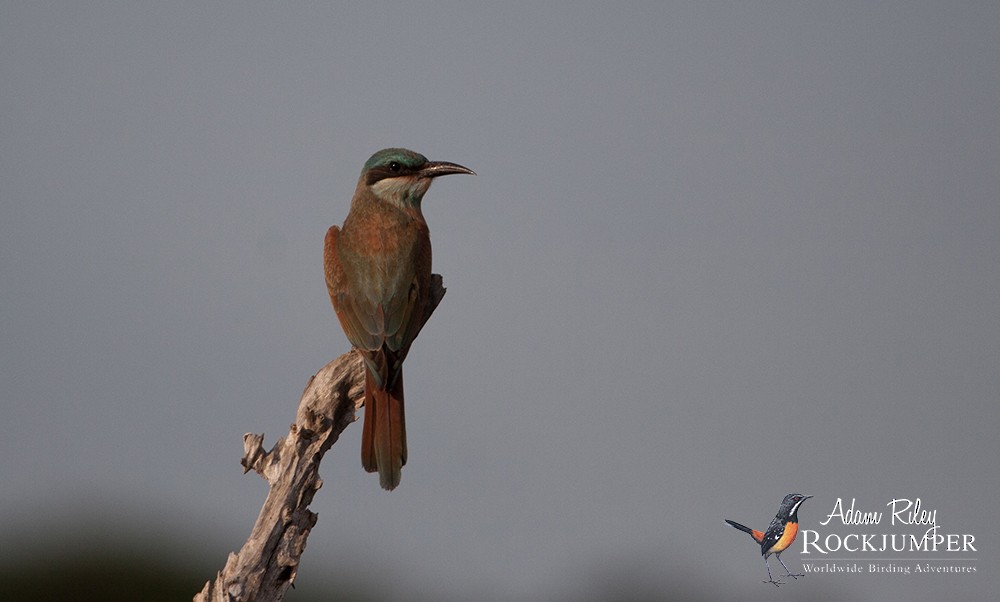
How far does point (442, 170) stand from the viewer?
7680 millimetres

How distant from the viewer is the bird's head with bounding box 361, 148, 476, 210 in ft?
25.1

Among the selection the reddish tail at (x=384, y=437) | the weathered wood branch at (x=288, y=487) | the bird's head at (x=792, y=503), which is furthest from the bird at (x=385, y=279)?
the bird's head at (x=792, y=503)

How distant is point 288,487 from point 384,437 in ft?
2.13

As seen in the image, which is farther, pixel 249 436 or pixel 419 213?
pixel 419 213

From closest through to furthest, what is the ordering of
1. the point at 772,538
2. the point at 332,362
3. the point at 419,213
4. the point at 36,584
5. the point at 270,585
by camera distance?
the point at 270,585 < the point at 332,362 < the point at 419,213 < the point at 772,538 < the point at 36,584

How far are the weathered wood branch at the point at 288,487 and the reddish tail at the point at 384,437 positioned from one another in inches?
8.2

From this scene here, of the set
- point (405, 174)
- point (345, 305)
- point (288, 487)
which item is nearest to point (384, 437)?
point (288, 487)

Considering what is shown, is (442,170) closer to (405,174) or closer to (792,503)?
(405,174)

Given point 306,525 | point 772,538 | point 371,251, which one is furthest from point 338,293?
point 772,538

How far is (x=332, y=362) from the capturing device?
22.6 feet

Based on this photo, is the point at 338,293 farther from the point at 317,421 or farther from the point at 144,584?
the point at 144,584

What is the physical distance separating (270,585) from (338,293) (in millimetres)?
1886

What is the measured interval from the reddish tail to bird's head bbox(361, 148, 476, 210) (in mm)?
1577

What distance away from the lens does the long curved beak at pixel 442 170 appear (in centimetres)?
767
